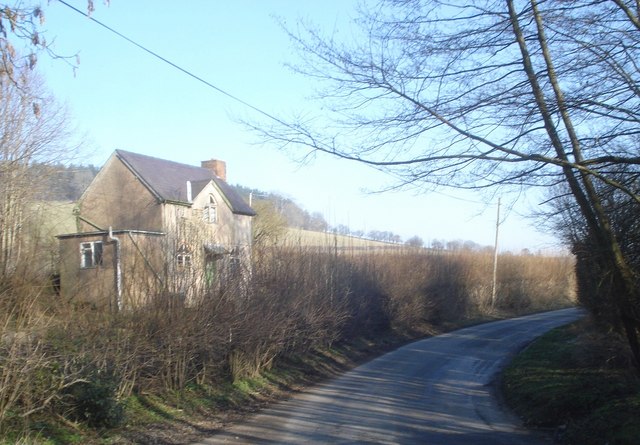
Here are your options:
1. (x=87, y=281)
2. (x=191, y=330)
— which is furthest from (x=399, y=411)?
(x=87, y=281)

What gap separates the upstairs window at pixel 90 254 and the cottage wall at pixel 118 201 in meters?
11.9

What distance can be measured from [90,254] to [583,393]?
12122 mm

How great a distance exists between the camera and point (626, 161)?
7969 mm

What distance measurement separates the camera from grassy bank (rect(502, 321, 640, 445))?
885cm

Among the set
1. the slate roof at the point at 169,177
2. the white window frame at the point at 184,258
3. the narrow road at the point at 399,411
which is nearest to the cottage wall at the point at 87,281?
the white window frame at the point at 184,258

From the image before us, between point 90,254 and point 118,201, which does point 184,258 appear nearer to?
point 90,254

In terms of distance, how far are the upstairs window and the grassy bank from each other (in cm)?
981

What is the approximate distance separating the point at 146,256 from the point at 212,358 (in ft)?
9.24

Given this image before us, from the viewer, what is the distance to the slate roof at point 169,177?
98.3ft

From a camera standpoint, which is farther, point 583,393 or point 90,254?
point 90,254

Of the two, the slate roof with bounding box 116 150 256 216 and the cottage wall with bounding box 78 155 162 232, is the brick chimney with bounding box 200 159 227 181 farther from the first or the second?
the cottage wall with bounding box 78 155 162 232

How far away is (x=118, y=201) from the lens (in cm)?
3094

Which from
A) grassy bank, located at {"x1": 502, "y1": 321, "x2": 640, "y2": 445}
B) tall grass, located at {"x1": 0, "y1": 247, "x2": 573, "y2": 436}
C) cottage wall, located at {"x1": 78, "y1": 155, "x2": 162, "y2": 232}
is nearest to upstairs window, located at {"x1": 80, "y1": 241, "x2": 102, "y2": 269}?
tall grass, located at {"x1": 0, "y1": 247, "x2": 573, "y2": 436}

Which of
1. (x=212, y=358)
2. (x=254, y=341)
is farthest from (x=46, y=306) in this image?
(x=254, y=341)
